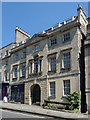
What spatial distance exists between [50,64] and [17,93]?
8808 millimetres

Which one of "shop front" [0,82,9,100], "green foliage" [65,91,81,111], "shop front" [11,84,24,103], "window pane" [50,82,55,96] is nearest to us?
"green foliage" [65,91,81,111]

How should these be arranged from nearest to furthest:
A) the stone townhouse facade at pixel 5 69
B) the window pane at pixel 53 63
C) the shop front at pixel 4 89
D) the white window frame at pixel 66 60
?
1. the white window frame at pixel 66 60
2. the window pane at pixel 53 63
3. the shop front at pixel 4 89
4. the stone townhouse facade at pixel 5 69

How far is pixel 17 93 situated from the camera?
2405cm

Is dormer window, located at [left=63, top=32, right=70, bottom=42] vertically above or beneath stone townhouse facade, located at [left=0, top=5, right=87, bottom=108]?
above

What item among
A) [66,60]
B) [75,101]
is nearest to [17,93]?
[66,60]

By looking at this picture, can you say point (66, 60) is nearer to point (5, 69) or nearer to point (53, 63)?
point (53, 63)

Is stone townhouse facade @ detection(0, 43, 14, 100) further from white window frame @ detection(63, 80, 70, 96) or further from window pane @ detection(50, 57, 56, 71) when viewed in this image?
white window frame @ detection(63, 80, 70, 96)

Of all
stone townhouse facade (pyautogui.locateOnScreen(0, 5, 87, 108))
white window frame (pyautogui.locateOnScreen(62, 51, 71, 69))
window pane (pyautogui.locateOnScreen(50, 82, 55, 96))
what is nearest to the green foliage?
stone townhouse facade (pyautogui.locateOnScreen(0, 5, 87, 108))

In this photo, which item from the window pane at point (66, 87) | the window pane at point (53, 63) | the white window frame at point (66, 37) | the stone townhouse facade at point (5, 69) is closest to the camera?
the window pane at point (66, 87)

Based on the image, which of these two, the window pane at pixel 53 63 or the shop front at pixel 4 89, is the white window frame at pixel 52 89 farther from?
the shop front at pixel 4 89

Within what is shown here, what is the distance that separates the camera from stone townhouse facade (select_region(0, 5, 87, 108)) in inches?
678

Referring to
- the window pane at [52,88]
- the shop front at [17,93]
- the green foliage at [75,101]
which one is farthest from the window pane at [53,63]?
the shop front at [17,93]

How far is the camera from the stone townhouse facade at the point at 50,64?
56.5ft

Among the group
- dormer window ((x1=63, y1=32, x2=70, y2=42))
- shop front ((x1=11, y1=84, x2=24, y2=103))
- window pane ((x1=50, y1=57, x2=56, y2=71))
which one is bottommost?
shop front ((x1=11, y1=84, x2=24, y2=103))
